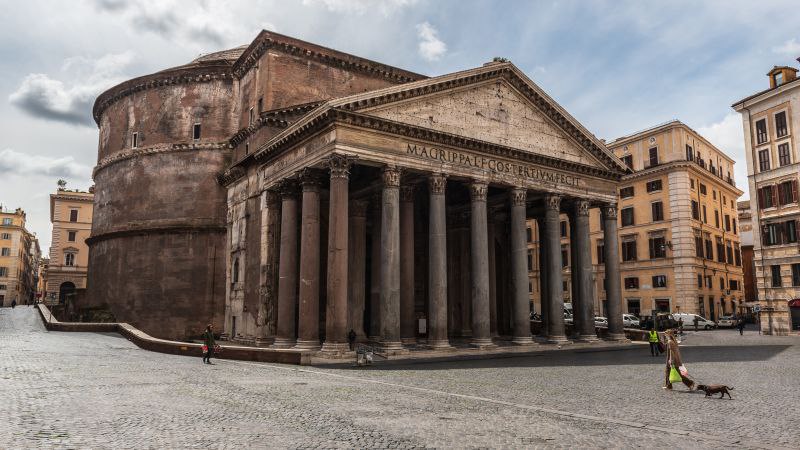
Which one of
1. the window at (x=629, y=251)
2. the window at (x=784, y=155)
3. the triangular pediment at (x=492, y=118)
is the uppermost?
the window at (x=784, y=155)

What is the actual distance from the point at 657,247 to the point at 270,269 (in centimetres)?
3022

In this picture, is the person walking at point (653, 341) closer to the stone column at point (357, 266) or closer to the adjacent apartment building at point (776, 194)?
the stone column at point (357, 266)

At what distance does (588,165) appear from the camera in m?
26.6

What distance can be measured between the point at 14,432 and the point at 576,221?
78.0 ft

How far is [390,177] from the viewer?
66.1 feet

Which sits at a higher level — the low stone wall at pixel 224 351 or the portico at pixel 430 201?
the portico at pixel 430 201

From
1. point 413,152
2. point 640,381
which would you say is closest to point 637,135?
point 413,152

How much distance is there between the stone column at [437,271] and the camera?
20547 mm

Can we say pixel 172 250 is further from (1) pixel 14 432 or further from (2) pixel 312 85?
(1) pixel 14 432

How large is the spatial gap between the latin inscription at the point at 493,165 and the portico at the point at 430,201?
6cm

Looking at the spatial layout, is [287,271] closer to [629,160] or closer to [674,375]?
[674,375]

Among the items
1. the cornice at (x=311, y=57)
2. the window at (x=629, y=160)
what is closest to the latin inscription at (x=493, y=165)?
the cornice at (x=311, y=57)

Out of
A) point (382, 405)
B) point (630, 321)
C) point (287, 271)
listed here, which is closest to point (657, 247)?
point (630, 321)

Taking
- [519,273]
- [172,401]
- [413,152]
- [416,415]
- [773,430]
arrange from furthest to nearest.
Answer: [519,273], [413,152], [172,401], [416,415], [773,430]
